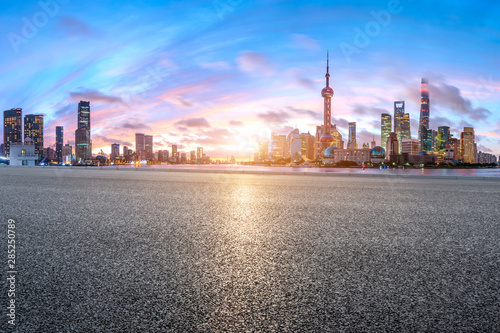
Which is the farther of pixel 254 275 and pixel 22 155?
pixel 22 155

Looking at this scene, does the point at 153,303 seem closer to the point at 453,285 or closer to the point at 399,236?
the point at 453,285

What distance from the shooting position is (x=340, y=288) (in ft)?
10.4

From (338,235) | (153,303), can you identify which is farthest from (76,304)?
(338,235)

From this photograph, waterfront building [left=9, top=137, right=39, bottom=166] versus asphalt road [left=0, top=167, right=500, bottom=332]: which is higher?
waterfront building [left=9, top=137, right=39, bottom=166]

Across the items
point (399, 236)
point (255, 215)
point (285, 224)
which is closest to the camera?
point (399, 236)

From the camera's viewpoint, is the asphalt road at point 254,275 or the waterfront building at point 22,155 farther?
the waterfront building at point 22,155

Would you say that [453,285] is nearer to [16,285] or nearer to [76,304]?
[76,304]

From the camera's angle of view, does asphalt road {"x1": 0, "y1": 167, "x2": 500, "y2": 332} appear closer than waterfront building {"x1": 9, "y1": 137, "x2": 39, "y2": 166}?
Yes

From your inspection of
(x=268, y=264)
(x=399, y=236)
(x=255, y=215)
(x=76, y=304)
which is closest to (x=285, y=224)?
(x=255, y=215)

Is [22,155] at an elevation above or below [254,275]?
above

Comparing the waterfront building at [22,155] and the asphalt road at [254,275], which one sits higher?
the waterfront building at [22,155]

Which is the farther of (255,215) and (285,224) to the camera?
(255,215)

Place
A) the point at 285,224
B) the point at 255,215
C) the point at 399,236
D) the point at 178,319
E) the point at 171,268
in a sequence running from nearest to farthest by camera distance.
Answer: the point at 178,319 < the point at 171,268 < the point at 399,236 < the point at 285,224 < the point at 255,215

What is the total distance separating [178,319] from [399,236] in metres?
4.31
